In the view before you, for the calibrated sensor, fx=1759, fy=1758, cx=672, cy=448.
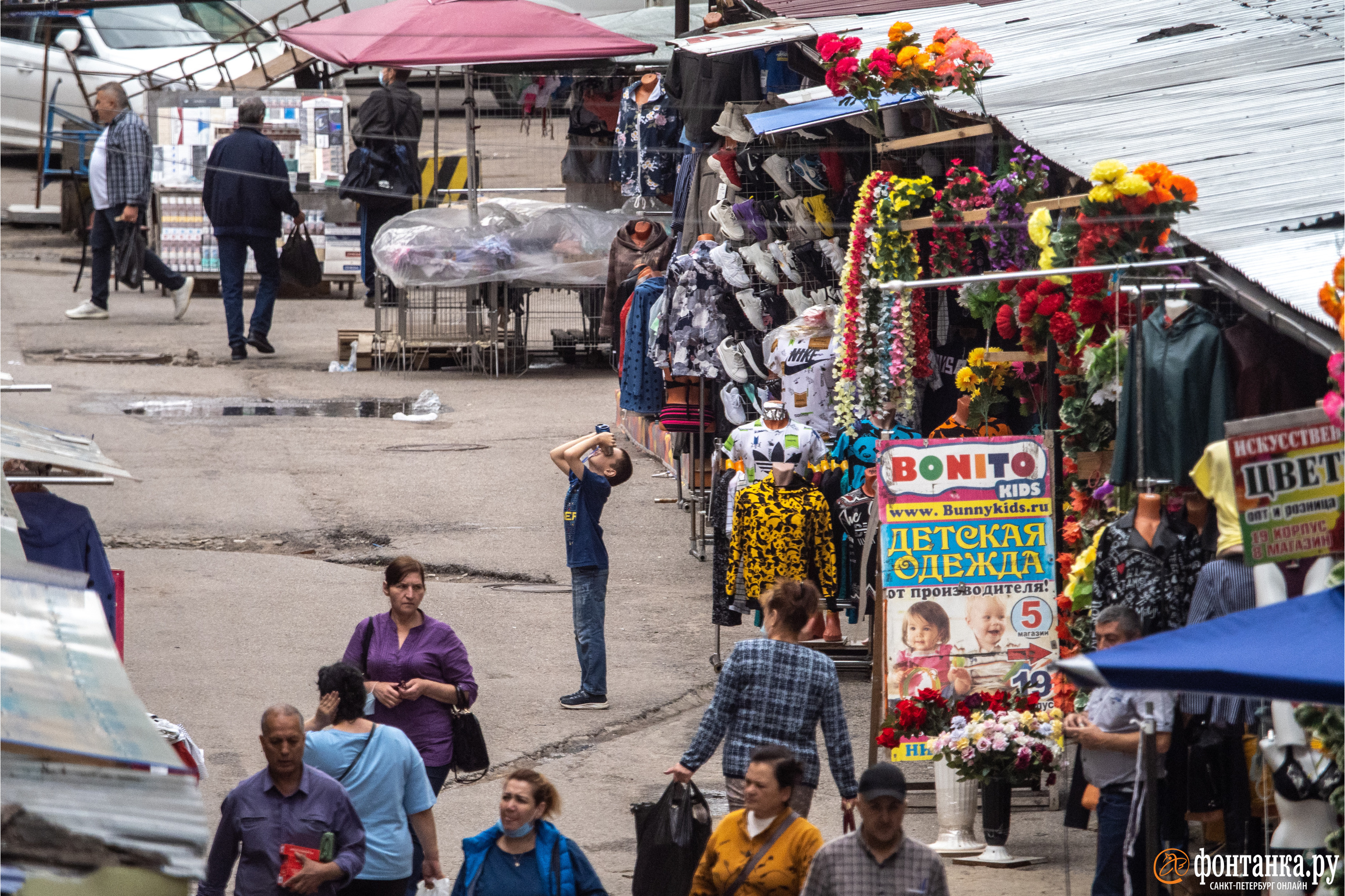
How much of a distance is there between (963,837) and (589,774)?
6.44 feet

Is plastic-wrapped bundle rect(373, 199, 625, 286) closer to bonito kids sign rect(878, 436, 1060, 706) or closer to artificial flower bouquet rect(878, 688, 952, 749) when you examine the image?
bonito kids sign rect(878, 436, 1060, 706)

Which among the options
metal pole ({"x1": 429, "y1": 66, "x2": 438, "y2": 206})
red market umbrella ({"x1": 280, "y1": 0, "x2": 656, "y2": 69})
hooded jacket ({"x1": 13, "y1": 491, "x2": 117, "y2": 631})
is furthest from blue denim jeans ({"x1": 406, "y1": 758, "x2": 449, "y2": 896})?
metal pole ({"x1": 429, "y1": 66, "x2": 438, "y2": 206})

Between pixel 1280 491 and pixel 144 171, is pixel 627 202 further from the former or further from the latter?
pixel 1280 491

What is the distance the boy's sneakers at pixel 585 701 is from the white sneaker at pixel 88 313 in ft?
41.0

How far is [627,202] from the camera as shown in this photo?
1830 centimetres

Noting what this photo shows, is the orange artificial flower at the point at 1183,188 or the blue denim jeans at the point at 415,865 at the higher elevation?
the orange artificial flower at the point at 1183,188

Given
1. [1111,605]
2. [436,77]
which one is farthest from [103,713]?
[436,77]

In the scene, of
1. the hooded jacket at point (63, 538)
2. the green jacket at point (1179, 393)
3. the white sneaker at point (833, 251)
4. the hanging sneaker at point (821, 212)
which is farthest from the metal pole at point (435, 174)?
the green jacket at point (1179, 393)

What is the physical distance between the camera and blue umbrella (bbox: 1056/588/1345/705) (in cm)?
412

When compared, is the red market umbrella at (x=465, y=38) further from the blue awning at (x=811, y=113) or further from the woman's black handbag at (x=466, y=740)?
the woman's black handbag at (x=466, y=740)

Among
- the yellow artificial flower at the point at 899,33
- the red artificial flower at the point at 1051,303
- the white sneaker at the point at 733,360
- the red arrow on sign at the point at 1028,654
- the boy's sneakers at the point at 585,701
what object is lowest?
the boy's sneakers at the point at 585,701

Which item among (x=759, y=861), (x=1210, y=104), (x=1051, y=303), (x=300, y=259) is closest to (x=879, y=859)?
(x=759, y=861)

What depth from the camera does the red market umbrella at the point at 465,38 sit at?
1697cm

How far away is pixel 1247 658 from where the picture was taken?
428 cm
